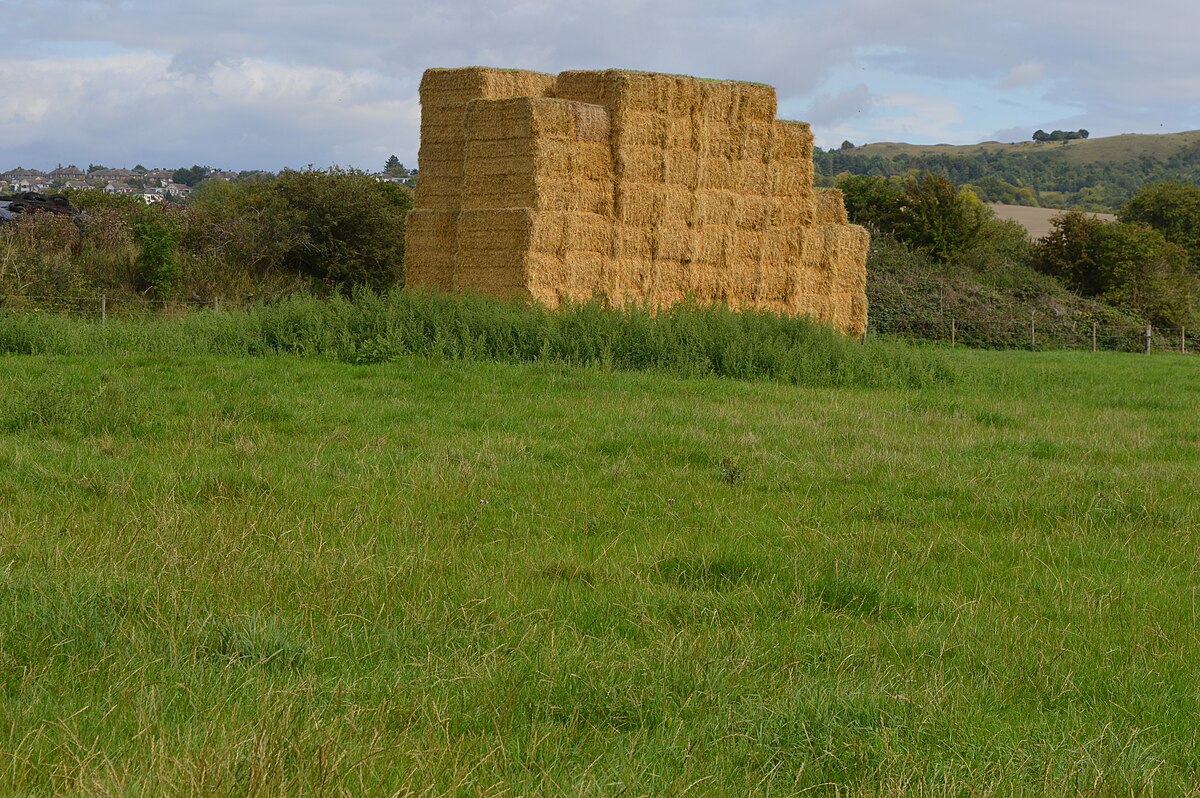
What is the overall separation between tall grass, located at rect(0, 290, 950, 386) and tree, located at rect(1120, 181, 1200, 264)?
132 ft

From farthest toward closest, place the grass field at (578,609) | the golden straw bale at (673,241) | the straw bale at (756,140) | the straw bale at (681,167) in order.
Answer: the straw bale at (756,140) → the golden straw bale at (673,241) → the straw bale at (681,167) → the grass field at (578,609)

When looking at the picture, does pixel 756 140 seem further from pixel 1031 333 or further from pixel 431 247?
pixel 1031 333

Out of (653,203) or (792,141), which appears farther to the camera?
(792,141)

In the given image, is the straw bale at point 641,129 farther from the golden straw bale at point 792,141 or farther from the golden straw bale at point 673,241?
the golden straw bale at point 792,141

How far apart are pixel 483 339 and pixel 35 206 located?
21.4m

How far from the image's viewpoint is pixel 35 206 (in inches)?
1299

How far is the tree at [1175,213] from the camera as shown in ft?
174

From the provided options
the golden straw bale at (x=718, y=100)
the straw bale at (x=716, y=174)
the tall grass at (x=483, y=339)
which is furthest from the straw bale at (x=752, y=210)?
the tall grass at (x=483, y=339)

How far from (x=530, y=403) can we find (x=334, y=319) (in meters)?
6.91

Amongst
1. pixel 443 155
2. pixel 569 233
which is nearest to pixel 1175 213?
pixel 569 233

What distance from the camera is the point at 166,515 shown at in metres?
6.62

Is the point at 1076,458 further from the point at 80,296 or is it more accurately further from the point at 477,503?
the point at 80,296

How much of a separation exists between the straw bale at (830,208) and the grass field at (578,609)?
1707 centimetres

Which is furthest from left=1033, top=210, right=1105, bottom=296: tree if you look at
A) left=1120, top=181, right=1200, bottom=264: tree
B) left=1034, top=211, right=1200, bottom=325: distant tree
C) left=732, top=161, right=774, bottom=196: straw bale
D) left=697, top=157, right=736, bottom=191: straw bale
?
left=697, top=157, right=736, bottom=191: straw bale
